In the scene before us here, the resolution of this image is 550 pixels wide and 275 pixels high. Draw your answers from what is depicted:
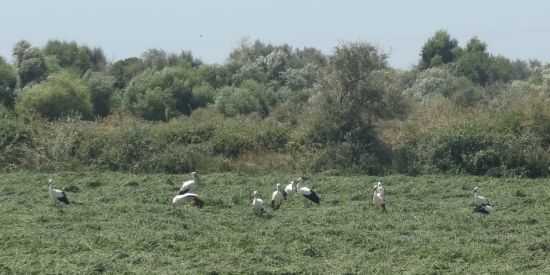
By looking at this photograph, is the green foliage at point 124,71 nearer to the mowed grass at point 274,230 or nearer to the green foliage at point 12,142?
the green foliage at point 12,142

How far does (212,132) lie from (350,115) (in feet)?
18.1

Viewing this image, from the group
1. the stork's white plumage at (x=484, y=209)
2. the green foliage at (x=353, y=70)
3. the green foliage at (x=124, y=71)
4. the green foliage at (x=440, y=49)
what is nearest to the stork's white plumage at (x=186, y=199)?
the stork's white plumage at (x=484, y=209)

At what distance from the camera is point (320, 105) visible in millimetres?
38156

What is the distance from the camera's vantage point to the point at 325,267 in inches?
679

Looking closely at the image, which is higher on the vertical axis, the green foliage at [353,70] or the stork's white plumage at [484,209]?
Result: the green foliage at [353,70]

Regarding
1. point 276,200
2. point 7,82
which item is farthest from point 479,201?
point 7,82

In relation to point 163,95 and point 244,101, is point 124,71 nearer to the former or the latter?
Answer: point 163,95

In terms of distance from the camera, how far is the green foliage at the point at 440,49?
77.2 metres

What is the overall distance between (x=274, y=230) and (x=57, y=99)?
2734 centimetres

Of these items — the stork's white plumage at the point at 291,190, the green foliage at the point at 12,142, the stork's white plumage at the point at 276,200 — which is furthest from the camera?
the green foliage at the point at 12,142

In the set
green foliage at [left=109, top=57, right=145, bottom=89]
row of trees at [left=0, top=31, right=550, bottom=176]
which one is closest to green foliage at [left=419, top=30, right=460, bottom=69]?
row of trees at [left=0, top=31, right=550, bottom=176]

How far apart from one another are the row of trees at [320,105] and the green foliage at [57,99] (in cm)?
6

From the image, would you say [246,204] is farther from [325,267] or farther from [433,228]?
[325,267]

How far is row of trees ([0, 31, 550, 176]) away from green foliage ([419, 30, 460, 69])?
9614 mm
